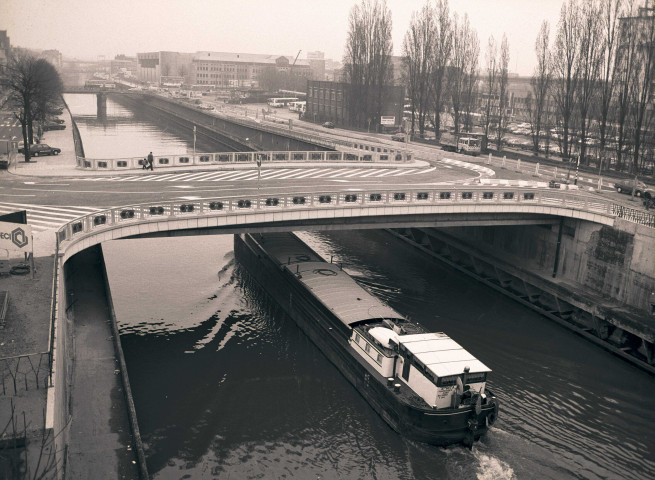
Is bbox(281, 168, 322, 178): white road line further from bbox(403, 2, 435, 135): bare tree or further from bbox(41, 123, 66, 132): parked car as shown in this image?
bbox(41, 123, 66, 132): parked car

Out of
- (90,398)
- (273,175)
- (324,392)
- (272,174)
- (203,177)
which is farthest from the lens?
(272,174)

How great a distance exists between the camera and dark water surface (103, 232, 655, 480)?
26.3 metres

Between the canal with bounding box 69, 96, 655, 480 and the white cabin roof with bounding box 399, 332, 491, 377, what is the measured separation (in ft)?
11.3

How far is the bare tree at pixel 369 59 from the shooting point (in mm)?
104125

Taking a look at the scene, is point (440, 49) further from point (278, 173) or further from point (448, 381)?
point (448, 381)

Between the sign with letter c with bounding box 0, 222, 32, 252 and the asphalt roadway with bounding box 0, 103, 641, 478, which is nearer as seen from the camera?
the asphalt roadway with bounding box 0, 103, 641, 478

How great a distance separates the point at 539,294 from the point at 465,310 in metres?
5.71

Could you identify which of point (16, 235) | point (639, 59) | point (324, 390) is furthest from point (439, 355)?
point (639, 59)

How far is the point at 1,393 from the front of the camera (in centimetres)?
1825

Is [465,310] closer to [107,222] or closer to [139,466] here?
[107,222]

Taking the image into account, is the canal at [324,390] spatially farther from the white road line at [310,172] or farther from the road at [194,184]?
the white road line at [310,172]

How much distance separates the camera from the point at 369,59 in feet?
343

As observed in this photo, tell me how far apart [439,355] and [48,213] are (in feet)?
78.7

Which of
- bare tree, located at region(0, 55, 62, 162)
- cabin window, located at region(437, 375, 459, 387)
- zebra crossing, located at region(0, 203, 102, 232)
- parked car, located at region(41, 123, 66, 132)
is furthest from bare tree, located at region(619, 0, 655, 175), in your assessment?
parked car, located at region(41, 123, 66, 132)
